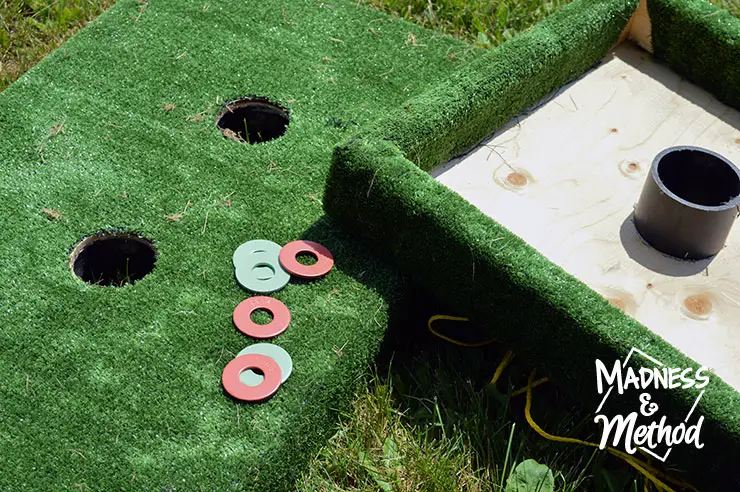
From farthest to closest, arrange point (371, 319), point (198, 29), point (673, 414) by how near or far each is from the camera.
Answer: point (198, 29) < point (371, 319) < point (673, 414)

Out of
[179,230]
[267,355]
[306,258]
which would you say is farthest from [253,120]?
[267,355]

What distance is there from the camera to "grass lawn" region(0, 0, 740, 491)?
107 inches

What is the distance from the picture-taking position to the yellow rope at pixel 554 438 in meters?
2.64

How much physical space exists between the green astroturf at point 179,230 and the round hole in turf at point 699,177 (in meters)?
0.96

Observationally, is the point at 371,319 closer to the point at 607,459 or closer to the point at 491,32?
the point at 607,459

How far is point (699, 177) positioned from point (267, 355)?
151 centimetres

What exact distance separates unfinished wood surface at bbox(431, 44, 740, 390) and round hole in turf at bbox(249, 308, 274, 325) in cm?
79

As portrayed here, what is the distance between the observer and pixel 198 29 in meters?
3.89

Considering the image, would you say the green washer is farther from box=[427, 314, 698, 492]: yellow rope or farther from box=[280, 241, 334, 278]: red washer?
box=[427, 314, 698, 492]: yellow rope

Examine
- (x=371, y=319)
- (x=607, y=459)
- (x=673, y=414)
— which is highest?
(x=673, y=414)

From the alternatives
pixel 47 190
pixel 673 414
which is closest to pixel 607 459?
pixel 673 414

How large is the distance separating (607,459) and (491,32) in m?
2.22

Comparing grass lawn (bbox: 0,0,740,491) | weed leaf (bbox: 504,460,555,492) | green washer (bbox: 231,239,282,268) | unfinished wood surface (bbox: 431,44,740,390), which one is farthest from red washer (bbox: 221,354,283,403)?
unfinished wood surface (bbox: 431,44,740,390)

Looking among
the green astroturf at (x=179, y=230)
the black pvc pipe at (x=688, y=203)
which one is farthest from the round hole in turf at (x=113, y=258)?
the black pvc pipe at (x=688, y=203)
